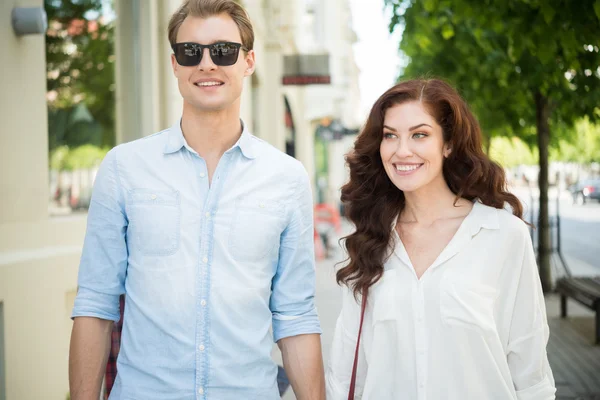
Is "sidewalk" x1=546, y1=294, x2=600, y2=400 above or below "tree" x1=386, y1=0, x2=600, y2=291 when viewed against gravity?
below

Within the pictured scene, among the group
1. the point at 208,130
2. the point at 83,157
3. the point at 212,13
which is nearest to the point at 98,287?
the point at 208,130

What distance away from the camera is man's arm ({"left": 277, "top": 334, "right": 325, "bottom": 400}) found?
8.55 ft

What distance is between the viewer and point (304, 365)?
8.59ft

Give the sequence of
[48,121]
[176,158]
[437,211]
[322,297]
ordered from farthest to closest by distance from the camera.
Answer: [322,297] → [48,121] → [437,211] → [176,158]

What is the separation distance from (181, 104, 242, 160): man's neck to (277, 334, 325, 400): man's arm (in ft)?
2.37

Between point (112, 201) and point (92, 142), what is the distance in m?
3.53

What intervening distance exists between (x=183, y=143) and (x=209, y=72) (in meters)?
0.26

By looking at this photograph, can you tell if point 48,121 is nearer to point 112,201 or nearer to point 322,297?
point 112,201

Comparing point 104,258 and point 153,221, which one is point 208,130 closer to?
point 153,221

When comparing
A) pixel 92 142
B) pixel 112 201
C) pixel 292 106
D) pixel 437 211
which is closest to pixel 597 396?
pixel 437 211

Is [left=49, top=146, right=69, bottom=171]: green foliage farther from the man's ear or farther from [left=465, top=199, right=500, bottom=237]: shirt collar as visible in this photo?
[left=465, top=199, right=500, bottom=237]: shirt collar

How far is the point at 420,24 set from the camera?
765cm

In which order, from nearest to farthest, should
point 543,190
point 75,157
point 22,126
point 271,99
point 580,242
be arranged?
1. point 22,126
2. point 75,157
3. point 543,190
4. point 271,99
5. point 580,242

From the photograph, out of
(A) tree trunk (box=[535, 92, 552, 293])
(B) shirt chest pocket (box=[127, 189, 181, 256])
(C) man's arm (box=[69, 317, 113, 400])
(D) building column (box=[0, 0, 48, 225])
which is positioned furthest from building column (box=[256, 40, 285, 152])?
(C) man's arm (box=[69, 317, 113, 400])
